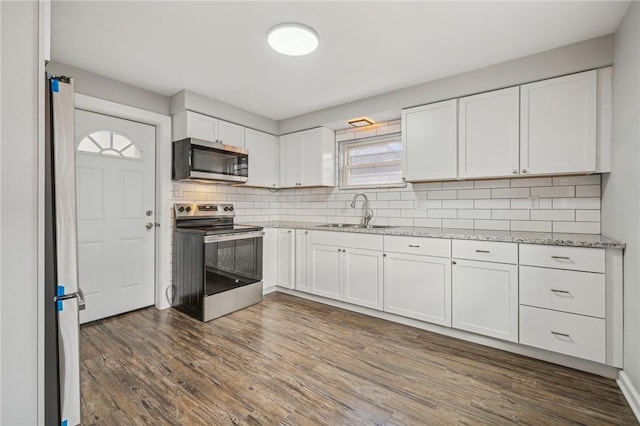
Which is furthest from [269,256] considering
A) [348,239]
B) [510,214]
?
[510,214]

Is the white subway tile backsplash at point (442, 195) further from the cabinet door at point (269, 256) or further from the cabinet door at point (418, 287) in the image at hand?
the cabinet door at point (269, 256)

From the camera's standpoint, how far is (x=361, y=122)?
3.46 m

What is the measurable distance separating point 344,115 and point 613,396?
323cm

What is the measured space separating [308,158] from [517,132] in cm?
232

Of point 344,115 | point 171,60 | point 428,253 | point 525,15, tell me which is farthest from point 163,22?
point 428,253

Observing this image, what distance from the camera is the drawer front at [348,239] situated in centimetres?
297

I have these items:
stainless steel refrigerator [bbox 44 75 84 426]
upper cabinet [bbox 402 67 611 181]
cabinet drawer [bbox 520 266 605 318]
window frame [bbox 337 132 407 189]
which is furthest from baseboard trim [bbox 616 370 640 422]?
stainless steel refrigerator [bbox 44 75 84 426]

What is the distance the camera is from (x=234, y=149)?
342cm

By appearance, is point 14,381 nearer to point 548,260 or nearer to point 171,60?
point 171,60

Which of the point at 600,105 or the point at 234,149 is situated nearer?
the point at 600,105

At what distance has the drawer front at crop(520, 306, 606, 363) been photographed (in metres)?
1.96

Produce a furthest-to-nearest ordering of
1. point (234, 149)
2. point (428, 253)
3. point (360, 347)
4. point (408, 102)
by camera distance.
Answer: point (234, 149)
point (408, 102)
point (428, 253)
point (360, 347)

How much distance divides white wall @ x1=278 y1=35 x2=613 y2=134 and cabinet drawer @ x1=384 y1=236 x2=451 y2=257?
137cm

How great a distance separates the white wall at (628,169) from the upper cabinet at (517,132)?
0.12 m
